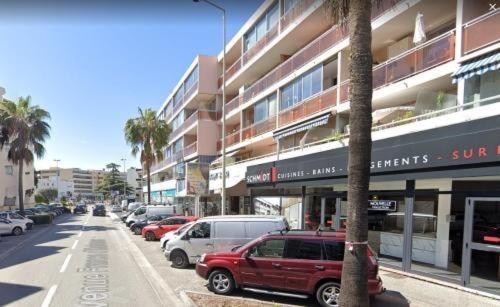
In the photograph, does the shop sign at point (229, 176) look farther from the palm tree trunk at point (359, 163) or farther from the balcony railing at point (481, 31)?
the palm tree trunk at point (359, 163)

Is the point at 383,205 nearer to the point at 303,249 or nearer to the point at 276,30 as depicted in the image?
the point at 303,249

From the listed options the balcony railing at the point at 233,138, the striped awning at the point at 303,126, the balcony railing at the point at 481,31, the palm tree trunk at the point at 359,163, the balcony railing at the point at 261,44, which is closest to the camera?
the palm tree trunk at the point at 359,163

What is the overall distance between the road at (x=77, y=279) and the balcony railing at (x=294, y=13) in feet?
49.7

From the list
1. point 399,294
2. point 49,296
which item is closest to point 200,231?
point 49,296

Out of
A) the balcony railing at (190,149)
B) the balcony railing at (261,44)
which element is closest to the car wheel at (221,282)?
the balcony railing at (261,44)

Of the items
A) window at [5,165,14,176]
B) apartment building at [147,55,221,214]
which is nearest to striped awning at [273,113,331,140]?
apartment building at [147,55,221,214]

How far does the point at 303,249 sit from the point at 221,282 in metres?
2.20

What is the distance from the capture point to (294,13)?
900 inches

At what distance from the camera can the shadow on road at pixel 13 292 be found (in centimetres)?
901

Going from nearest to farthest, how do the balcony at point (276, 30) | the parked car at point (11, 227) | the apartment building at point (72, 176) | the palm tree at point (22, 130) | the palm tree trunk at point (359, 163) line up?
the palm tree trunk at point (359, 163), the balcony at point (276, 30), the parked car at point (11, 227), the palm tree at point (22, 130), the apartment building at point (72, 176)

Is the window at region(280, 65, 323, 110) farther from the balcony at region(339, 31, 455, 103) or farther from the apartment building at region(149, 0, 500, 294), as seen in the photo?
the balcony at region(339, 31, 455, 103)

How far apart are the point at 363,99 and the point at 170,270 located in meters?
9.48

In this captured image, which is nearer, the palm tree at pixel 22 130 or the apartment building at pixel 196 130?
the apartment building at pixel 196 130

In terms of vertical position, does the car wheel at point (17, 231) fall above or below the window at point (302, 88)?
below
